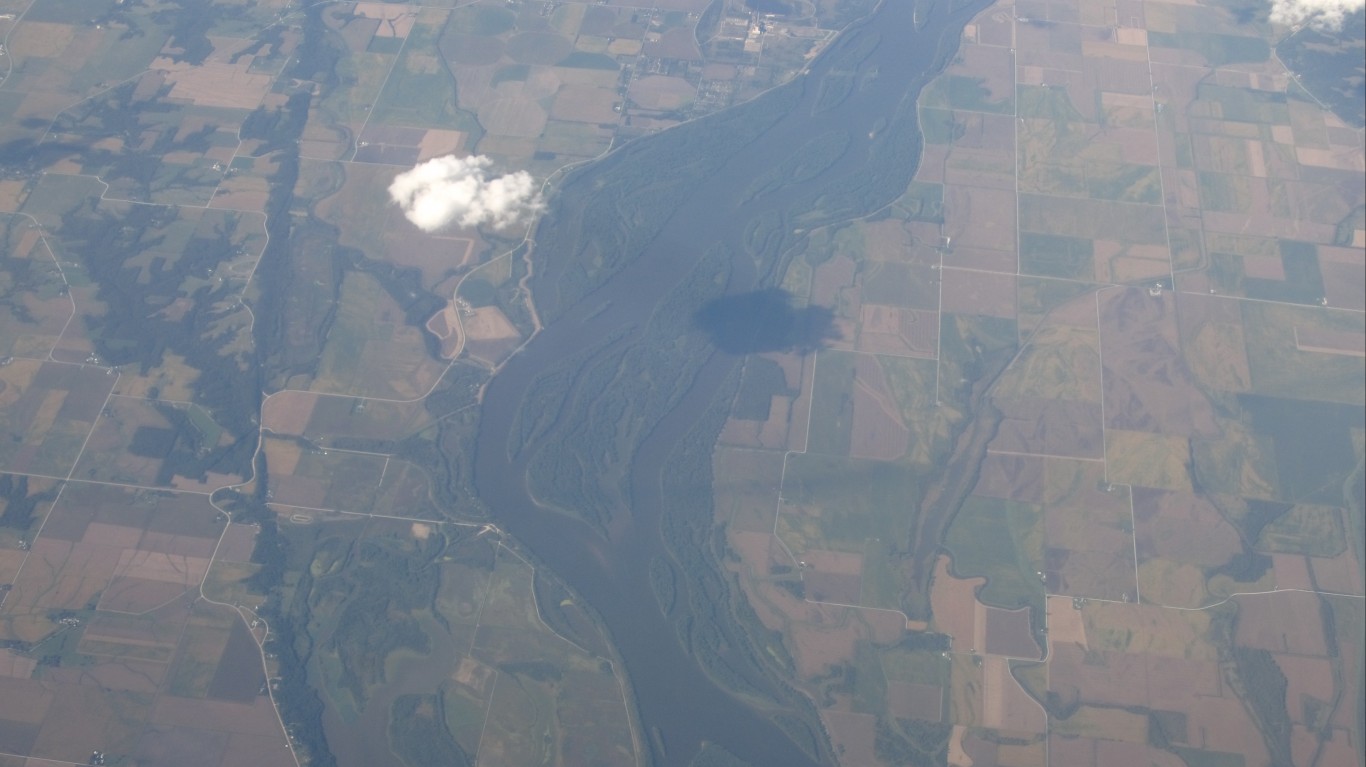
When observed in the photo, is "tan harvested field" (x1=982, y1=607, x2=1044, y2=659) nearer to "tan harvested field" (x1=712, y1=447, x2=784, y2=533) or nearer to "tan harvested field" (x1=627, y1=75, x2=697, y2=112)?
"tan harvested field" (x1=712, y1=447, x2=784, y2=533)

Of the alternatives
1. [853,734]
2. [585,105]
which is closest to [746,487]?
[853,734]

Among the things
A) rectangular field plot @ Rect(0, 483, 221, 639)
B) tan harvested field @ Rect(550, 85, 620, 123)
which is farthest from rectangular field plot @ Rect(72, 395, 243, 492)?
tan harvested field @ Rect(550, 85, 620, 123)

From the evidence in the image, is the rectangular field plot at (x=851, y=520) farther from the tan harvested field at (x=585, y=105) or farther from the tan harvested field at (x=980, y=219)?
the tan harvested field at (x=585, y=105)

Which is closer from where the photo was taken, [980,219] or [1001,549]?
[1001,549]

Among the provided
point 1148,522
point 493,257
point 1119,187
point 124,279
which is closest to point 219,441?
point 124,279

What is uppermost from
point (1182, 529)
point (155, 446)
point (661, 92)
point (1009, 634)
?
point (661, 92)

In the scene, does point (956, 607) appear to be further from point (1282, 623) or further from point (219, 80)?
point (219, 80)
